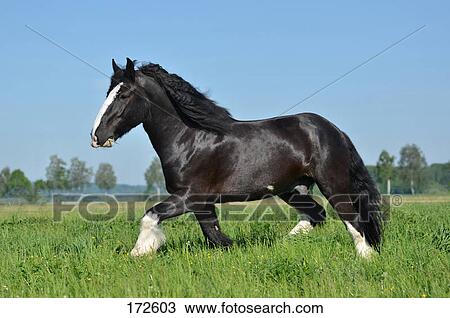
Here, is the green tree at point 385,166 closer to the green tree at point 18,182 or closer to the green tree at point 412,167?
the green tree at point 412,167

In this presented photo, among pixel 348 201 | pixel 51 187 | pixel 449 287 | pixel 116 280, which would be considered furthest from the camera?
pixel 51 187

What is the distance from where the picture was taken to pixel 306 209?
9.21 metres

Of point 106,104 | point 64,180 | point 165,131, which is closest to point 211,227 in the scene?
point 165,131

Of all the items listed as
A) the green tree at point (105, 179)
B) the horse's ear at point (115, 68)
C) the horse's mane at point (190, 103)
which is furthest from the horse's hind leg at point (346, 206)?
the green tree at point (105, 179)

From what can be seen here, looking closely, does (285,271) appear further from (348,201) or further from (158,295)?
(348,201)

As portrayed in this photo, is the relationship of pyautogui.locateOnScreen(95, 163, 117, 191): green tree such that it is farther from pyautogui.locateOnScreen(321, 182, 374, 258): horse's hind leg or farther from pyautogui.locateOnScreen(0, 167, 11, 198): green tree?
pyautogui.locateOnScreen(321, 182, 374, 258): horse's hind leg

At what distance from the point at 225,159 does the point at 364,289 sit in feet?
9.56

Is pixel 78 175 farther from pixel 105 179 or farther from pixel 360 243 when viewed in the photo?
pixel 360 243

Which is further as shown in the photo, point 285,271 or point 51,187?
point 51,187

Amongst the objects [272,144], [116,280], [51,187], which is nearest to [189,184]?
[272,144]

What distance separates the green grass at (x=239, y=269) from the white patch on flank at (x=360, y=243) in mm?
117

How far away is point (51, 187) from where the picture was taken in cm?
6831

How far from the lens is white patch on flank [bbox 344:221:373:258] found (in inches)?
280
